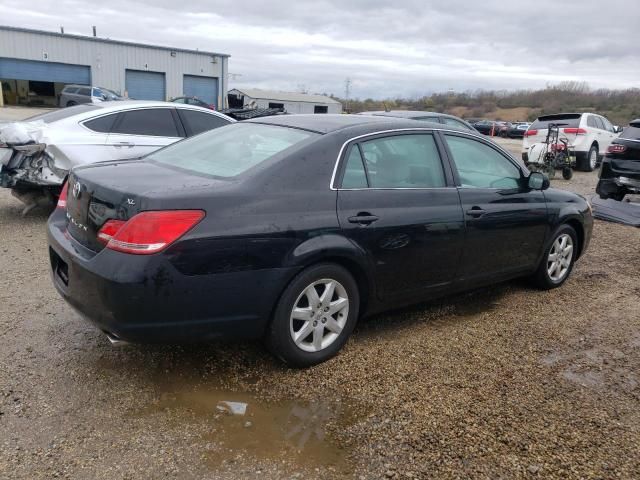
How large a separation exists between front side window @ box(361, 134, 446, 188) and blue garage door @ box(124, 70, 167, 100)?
129ft

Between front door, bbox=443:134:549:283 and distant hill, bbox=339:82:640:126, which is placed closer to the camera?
front door, bbox=443:134:549:283

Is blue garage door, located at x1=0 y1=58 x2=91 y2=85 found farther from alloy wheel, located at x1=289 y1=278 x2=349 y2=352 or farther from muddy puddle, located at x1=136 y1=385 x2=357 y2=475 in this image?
muddy puddle, located at x1=136 y1=385 x2=357 y2=475

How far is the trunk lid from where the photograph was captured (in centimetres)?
285

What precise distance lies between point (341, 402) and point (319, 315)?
55cm

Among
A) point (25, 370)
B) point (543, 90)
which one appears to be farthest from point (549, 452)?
point (543, 90)

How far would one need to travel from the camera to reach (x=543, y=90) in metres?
85.3

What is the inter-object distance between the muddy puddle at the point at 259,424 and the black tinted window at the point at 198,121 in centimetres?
496

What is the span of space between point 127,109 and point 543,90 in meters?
89.2

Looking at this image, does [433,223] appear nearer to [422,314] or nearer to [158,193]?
[422,314]

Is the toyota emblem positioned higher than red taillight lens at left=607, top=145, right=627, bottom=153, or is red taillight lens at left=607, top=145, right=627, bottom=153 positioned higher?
red taillight lens at left=607, top=145, right=627, bottom=153

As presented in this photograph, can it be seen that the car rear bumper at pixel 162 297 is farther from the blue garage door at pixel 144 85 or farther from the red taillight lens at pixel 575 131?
the blue garage door at pixel 144 85

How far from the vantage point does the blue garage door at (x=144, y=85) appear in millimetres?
39969

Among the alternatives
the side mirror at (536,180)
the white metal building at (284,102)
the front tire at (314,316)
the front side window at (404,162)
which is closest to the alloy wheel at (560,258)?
the side mirror at (536,180)

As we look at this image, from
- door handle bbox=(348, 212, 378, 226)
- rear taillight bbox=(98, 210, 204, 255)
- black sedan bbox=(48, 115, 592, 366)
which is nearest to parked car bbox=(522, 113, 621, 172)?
black sedan bbox=(48, 115, 592, 366)
